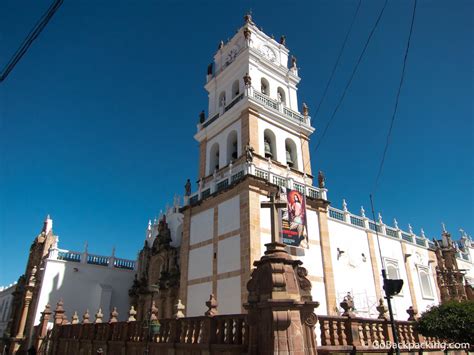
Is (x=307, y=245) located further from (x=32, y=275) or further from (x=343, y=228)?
(x=32, y=275)

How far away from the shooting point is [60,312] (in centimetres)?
1897

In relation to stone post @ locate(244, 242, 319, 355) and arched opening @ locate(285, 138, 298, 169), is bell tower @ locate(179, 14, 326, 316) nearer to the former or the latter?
arched opening @ locate(285, 138, 298, 169)

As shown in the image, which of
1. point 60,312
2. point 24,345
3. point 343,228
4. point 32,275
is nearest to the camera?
point 60,312

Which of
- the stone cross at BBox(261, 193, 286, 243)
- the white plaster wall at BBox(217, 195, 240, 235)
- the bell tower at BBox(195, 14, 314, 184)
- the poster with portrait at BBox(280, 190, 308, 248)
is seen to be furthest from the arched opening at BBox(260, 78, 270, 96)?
the stone cross at BBox(261, 193, 286, 243)

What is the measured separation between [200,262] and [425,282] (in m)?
17.3

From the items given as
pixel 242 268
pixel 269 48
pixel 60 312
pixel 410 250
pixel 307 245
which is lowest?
pixel 60 312

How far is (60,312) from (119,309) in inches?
266

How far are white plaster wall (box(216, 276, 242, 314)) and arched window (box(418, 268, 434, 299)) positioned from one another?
15864mm

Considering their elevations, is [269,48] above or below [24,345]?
above

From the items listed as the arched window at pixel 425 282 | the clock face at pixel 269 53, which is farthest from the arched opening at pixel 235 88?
the arched window at pixel 425 282

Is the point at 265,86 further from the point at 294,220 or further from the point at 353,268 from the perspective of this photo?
the point at 353,268

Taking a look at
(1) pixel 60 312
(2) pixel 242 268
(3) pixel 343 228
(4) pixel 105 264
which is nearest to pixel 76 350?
(1) pixel 60 312

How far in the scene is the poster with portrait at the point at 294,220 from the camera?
54.1 feet

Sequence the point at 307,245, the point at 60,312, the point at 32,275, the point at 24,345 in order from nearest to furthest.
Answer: the point at 307,245, the point at 60,312, the point at 24,345, the point at 32,275
